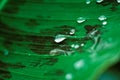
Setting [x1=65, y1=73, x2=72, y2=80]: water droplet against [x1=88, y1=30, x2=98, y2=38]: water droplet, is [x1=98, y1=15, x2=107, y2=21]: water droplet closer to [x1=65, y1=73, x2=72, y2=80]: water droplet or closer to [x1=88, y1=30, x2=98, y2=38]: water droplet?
[x1=88, y1=30, x2=98, y2=38]: water droplet

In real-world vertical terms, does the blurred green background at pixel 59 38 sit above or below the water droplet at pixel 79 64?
above

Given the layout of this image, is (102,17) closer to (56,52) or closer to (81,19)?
(81,19)

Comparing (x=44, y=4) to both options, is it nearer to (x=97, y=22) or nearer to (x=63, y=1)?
(x=63, y=1)

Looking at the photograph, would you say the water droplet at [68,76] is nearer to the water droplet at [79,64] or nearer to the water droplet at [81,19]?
the water droplet at [79,64]

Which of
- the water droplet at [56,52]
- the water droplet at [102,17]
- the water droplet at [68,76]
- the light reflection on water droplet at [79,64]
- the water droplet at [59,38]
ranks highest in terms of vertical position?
the water droplet at [102,17]

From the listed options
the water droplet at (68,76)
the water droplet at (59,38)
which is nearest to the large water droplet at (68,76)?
the water droplet at (68,76)

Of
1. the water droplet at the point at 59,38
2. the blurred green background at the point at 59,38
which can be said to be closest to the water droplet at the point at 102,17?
the blurred green background at the point at 59,38

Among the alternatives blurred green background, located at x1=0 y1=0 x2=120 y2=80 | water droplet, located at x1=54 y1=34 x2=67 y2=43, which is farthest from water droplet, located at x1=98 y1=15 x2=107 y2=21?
water droplet, located at x1=54 y1=34 x2=67 y2=43

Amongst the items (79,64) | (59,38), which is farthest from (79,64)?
(59,38)

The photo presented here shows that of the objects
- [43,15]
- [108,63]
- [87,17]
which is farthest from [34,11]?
[108,63]

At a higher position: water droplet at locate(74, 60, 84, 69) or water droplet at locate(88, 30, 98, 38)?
water droplet at locate(88, 30, 98, 38)

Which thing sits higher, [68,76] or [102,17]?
[102,17]

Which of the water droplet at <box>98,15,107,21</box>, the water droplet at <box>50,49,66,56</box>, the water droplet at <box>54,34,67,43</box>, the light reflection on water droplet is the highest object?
the water droplet at <box>98,15,107,21</box>
